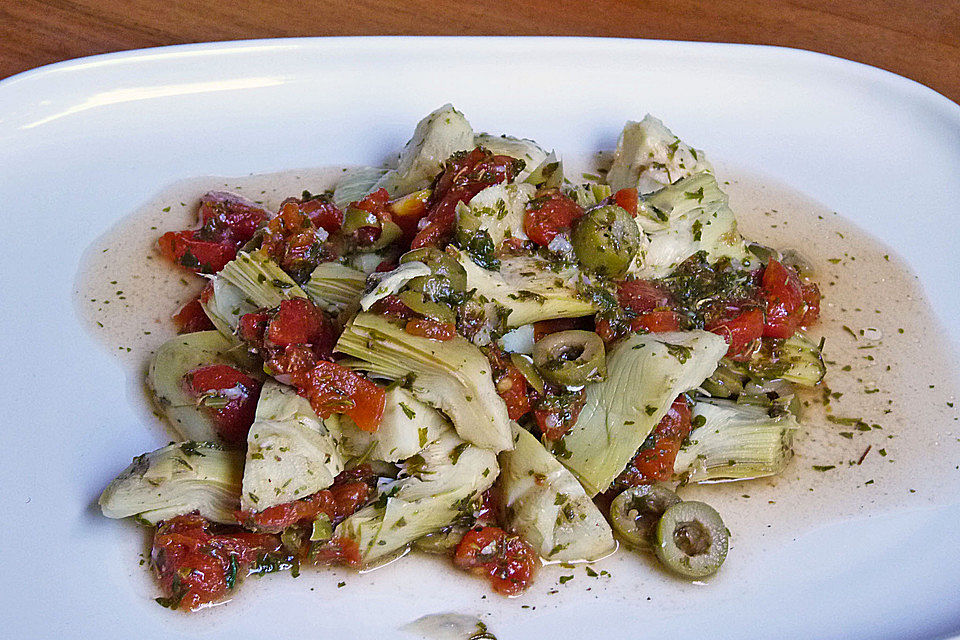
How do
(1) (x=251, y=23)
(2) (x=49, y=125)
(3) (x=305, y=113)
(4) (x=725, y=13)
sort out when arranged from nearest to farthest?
1. (2) (x=49, y=125)
2. (3) (x=305, y=113)
3. (1) (x=251, y=23)
4. (4) (x=725, y=13)

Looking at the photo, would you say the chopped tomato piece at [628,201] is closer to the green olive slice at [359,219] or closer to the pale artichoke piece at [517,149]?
the pale artichoke piece at [517,149]

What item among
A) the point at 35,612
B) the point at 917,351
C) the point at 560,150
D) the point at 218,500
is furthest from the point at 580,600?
the point at 560,150

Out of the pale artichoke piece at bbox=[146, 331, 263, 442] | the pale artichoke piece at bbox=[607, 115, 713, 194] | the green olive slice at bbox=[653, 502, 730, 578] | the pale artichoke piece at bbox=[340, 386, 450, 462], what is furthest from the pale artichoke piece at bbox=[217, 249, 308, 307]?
the pale artichoke piece at bbox=[607, 115, 713, 194]

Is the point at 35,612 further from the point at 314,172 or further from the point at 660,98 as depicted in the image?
the point at 660,98

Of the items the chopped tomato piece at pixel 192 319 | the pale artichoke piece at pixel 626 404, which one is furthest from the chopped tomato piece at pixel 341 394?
the chopped tomato piece at pixel 192 319

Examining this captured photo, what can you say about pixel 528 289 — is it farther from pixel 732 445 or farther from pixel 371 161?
pixel 371 161
